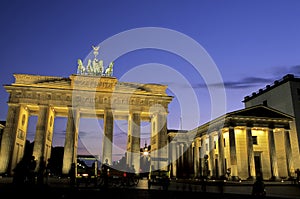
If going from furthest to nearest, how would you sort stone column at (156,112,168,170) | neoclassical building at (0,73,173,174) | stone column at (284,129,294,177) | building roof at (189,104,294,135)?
stone column at (156,112,168,170), neoclassical building at (0,73,173,174), building roof at (189,104,294,135), stone column at (284,129,294,177)

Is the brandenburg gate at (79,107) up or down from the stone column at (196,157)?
up

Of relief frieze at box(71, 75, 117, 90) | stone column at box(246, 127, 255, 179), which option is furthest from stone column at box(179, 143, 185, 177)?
relief frieze at box(71, 75, 117, 90)

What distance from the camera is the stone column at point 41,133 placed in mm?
43750

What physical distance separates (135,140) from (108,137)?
16.1 feet

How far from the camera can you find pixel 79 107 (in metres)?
47.6

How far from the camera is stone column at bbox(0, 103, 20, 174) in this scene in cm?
4254

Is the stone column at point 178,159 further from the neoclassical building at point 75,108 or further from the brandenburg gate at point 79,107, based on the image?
the neoclassical building at point 75,108

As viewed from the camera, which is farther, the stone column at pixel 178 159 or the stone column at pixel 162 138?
the stone column at pixel 178 159

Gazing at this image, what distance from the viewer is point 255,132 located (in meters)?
47.8

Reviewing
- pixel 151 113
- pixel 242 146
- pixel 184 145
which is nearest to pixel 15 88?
pixel 151 113

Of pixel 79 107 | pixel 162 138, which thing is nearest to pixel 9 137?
pixel 79 107

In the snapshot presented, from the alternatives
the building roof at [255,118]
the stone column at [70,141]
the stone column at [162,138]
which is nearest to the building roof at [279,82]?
the building roof at [255,118]

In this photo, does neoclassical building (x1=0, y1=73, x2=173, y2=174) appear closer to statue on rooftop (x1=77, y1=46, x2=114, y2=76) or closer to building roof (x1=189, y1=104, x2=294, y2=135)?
statue on rooftop (x1=77, y1=46, x2=114, y2=76)

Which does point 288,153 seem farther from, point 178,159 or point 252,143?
point 178,159
